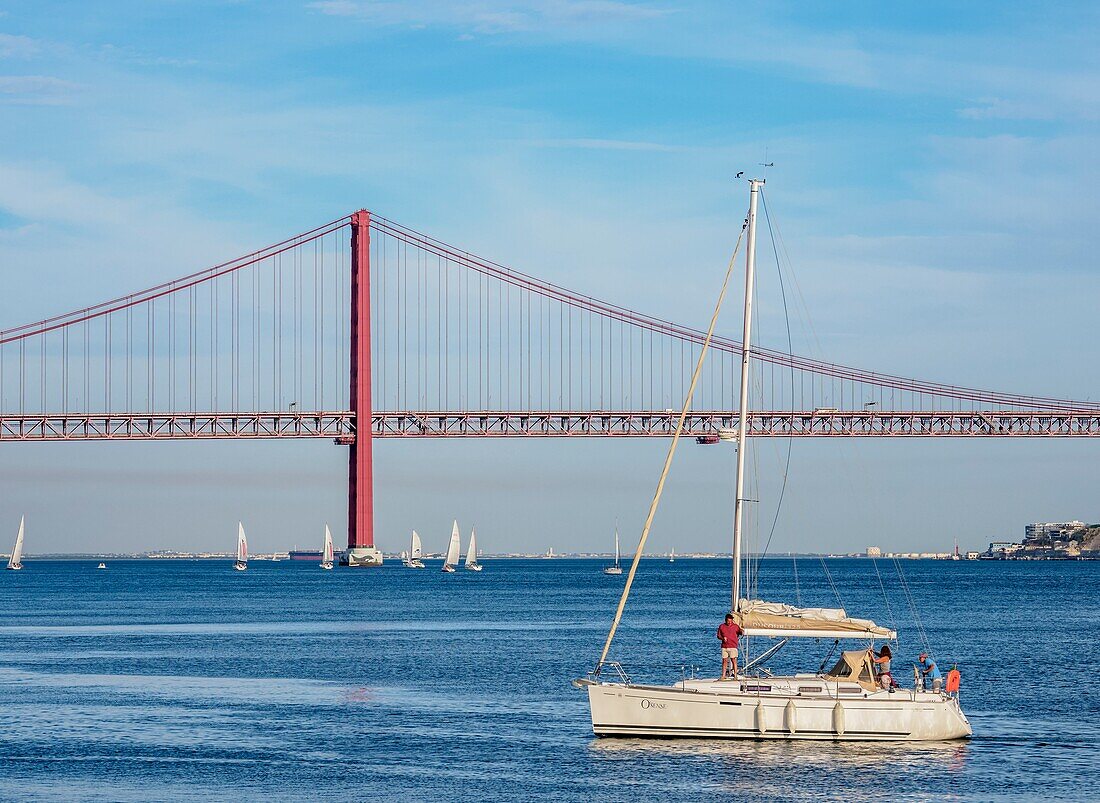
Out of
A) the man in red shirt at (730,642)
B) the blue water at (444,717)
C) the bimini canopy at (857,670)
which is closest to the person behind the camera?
the blue water at (444,717)

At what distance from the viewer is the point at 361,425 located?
90438mm

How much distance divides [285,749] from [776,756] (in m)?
7.74

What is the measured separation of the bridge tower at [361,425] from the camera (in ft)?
296

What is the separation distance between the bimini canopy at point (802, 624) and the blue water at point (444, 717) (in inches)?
A: 80.9

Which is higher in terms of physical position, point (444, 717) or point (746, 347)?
point (746, 347)

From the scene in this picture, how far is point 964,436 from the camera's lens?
4001 inches

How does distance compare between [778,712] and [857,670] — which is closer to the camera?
[778,712]

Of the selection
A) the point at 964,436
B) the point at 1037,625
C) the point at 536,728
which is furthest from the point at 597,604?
the point at 536,728

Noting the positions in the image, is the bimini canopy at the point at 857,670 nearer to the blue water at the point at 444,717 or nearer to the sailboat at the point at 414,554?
the blue water at the point at 444,717

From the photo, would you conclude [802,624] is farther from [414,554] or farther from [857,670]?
[414,554]

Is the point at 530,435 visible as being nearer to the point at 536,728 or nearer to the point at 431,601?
the point at 431,601

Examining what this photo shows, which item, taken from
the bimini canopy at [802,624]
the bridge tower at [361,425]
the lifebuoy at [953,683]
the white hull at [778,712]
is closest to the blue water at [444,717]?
the white hull at [778,712]

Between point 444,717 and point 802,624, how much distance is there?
7124 millimetres

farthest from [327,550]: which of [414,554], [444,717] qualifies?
[444,717]
